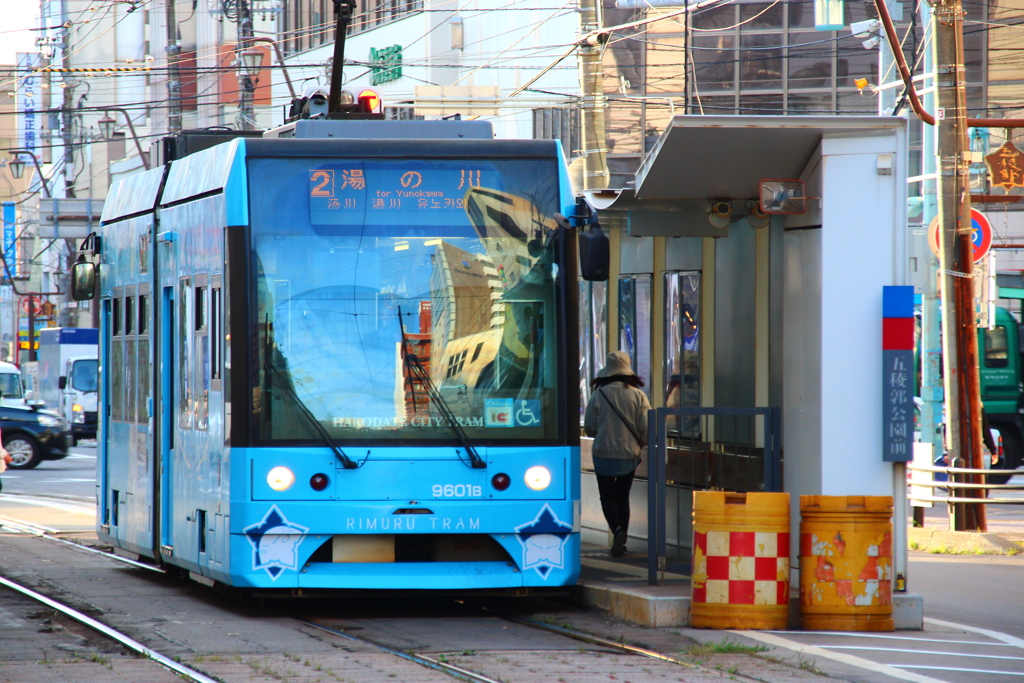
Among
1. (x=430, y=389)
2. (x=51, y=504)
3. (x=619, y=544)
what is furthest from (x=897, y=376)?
(x=51, y=504)

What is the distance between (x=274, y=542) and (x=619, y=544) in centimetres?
388

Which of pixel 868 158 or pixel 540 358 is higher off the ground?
pixel 868 158

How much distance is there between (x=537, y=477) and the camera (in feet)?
31.3

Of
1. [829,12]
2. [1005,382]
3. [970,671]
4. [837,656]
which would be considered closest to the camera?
[970,671]

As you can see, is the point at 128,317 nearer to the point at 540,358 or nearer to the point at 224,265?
the point at 224,265

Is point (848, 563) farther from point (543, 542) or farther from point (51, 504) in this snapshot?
point (51, 504)

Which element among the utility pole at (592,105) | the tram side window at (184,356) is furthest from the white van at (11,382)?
the tram side window at (184,356)

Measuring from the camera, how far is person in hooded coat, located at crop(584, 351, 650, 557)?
40.0 feet

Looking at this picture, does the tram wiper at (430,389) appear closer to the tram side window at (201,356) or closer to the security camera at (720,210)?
the tram side window at (201,356)

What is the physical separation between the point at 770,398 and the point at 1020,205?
83.4 ft

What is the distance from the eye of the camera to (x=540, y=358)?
31.6 ft

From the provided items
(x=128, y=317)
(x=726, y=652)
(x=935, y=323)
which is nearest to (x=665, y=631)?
(x=726, y=652)

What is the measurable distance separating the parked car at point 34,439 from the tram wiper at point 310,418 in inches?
893

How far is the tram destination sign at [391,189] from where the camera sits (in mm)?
9617
